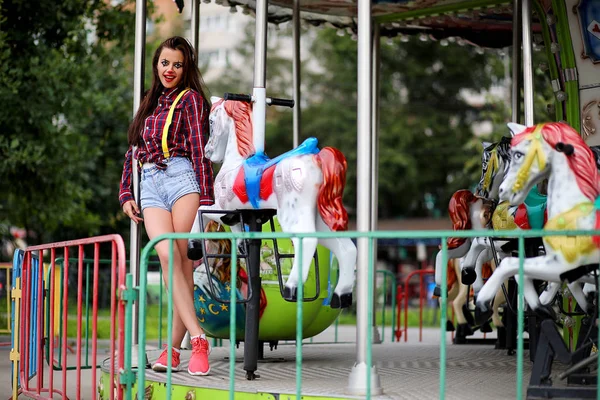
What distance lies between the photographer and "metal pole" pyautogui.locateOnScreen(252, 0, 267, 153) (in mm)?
5723

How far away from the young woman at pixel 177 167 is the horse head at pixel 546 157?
182cm

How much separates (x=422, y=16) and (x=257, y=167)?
457 cm

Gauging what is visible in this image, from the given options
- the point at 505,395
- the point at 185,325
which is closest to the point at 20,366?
the point at 185,325

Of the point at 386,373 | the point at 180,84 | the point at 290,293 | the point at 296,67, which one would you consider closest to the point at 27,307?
the point at 180,84

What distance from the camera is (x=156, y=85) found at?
19.2 ft

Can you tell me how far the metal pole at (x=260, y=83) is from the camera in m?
5.72

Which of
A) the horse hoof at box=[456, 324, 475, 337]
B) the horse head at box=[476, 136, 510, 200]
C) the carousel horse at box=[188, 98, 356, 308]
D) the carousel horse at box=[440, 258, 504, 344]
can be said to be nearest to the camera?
the carousel horse at box=[188, 98, 356, 308]

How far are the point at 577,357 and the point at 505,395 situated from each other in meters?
0.61

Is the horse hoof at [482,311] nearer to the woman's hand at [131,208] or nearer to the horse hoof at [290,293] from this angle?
the horse hoof at [290,293]

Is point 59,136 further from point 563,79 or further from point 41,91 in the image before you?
point 563,79

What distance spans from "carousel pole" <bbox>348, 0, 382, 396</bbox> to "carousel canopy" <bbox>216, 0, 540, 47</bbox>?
→ 397cm

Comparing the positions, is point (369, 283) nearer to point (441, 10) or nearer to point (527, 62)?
point (527, 62)

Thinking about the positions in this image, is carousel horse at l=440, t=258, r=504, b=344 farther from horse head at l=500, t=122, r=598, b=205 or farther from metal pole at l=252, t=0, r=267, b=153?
horse head at l=500, t=122, r=598, b=205

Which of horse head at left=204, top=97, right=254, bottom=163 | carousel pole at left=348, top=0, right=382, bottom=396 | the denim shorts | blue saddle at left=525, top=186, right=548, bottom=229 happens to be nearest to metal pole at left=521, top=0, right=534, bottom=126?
blue saddle at left=525, top=186, right=548, bottom=229
